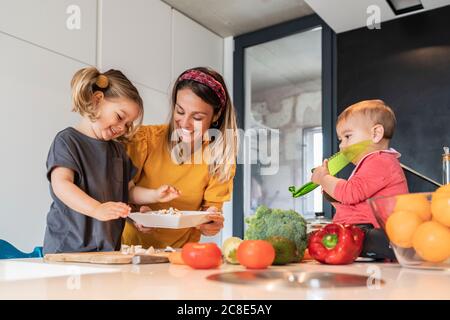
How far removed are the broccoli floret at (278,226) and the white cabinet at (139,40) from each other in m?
1.94

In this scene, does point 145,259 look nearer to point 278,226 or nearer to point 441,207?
point 278,226

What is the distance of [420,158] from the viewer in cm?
272

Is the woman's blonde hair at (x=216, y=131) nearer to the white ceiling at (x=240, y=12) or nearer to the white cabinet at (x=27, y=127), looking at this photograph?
the white cabinet at (x=27, y=127)

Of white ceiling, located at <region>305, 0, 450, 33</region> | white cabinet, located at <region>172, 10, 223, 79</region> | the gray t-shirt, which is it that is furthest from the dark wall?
the gray t-shirt

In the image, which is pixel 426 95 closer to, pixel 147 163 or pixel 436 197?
pixel 147 163

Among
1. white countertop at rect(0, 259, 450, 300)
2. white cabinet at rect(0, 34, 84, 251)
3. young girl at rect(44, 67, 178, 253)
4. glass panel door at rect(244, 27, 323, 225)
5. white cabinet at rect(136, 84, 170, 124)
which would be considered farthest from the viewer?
glass panel door at rect(244, 27, 323, 225)

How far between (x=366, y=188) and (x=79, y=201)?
2.43 feet

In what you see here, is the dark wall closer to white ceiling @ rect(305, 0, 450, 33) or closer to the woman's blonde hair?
white ceiling @ rect(305, 0, 450, 33)

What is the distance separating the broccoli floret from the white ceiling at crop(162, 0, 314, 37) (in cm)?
248

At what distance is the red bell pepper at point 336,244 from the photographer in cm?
92

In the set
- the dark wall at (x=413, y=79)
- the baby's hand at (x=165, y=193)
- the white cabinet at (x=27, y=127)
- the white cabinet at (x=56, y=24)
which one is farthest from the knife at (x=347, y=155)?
the white cabinet at (x=56, y=24)

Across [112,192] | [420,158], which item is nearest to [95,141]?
[112,192]

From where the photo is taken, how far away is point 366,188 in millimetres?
1227

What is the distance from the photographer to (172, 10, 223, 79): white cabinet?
129 inches
